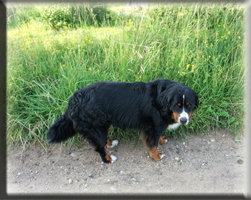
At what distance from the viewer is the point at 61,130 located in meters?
2.63

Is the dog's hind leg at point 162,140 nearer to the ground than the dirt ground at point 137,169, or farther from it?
farther from it

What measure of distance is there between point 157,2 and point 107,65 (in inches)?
77.2

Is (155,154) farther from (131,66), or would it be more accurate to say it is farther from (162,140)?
(131,66)

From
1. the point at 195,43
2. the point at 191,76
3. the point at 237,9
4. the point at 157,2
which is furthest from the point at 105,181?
the point at 237,9

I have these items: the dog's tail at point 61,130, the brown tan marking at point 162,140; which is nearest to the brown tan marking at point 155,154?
the brown tan marking at point 162,140

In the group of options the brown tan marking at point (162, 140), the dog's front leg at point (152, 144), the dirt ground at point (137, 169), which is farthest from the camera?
the brown tan marking at point (162, 140)

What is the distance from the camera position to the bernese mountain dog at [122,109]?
8.22 feet

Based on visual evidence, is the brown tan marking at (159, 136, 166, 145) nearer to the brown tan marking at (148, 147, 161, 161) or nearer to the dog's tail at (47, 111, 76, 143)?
Answer: the brown tan marking at (148, 147, 161, 161)

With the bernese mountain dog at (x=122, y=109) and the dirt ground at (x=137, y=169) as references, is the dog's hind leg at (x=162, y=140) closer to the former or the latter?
the dirt ground at (x=137, y=169)

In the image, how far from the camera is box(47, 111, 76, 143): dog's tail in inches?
103

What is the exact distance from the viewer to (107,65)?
3686 mm

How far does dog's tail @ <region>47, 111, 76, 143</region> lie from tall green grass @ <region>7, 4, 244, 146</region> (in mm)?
522

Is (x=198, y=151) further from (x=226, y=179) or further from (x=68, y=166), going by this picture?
(x=68, y=166)

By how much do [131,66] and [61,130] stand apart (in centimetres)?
167
